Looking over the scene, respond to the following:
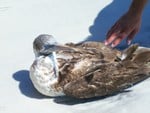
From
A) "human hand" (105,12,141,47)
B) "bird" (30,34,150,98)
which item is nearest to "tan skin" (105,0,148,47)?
"human hand" (105,12,141,47)

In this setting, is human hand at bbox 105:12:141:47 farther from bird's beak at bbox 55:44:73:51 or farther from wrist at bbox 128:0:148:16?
bird's beak at bbox 55:44:73:51

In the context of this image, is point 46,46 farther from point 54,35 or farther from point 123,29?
point 54,35

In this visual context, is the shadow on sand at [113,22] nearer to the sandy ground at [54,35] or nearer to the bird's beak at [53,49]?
the sandy ground at [54,35]

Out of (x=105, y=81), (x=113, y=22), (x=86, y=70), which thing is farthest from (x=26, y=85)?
(x=113, y=22)

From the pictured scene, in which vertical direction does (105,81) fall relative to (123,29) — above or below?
below

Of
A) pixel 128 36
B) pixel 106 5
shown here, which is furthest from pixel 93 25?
pixel 128 36

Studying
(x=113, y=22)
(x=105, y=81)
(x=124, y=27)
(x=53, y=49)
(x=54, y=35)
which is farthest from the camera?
(x=113, y=22)
